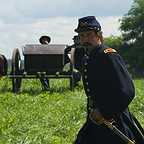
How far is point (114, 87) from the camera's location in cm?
504

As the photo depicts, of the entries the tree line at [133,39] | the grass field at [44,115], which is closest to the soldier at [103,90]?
the grass field at [44,115]

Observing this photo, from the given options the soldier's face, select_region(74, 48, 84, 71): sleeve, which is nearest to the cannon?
select_region(74, 48, 84, 71): sleeve

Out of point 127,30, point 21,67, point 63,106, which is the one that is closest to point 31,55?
point 21,67

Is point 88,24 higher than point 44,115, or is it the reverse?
point 88,24

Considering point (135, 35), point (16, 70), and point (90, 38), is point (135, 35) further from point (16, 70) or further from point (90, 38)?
point (90, 38)

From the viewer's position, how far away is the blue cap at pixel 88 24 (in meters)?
5.19

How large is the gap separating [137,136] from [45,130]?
4.44 m

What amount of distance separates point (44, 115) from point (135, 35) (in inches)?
1901

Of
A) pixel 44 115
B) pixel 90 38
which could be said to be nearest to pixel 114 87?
pixel 90 38

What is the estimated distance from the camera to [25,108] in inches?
495

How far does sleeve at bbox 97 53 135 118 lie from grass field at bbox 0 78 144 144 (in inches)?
140

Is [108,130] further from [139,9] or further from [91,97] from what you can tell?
[139,9]

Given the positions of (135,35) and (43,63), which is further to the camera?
(135,35)

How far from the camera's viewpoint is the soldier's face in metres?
5.14
